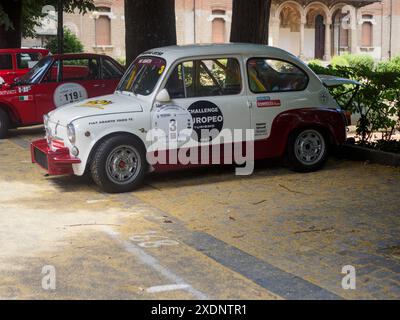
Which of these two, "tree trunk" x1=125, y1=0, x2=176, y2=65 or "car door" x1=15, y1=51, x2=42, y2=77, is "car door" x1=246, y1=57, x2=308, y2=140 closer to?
"tree trunk" x1=125, y1=0, x2=176, y2=65

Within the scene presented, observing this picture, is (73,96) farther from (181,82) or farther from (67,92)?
(181,82)

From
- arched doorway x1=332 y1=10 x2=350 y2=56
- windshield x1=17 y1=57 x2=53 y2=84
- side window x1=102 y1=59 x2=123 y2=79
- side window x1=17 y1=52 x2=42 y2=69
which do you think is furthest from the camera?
arched doorway x1=332 y1=10 x2=350 y2=56

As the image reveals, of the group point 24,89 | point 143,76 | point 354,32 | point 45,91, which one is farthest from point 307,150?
point 354,32

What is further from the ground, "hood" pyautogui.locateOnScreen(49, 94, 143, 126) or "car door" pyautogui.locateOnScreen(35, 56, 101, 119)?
"car door" pyautogui.locateOnScreen(35, 56, 101, 119)

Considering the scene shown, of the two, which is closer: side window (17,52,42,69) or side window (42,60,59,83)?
side window (42,60,59,83)

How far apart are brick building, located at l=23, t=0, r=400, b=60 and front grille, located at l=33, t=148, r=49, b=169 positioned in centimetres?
3096

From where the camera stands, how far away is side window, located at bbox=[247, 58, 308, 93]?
914cm

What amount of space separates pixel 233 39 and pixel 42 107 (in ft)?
14.1

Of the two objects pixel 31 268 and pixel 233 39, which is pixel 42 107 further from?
pixel 31 268

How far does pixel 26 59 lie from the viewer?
17422 mm

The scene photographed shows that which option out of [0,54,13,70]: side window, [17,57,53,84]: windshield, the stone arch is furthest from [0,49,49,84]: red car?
the stone arch

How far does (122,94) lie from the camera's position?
9219 mm

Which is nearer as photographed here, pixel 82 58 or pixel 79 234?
pixel 79 234
